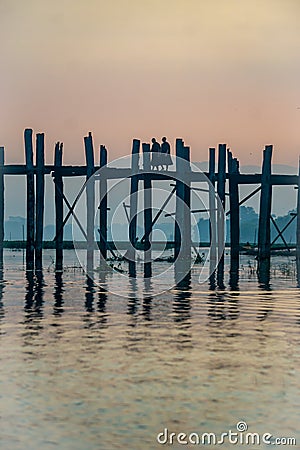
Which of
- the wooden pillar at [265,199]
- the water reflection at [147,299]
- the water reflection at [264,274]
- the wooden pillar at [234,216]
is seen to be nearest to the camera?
the water reflection at [147,299]

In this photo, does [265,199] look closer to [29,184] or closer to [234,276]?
[234,276]

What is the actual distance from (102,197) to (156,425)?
2210 cm

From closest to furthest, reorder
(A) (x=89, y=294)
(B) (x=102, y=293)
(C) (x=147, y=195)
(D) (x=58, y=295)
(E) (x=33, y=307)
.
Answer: (E) (x=33, y=307) → (D) (x=58, y=295) → (A) (x=89, y=294) → (B) (x=102, y=293) → (C) (x=147, y=195)

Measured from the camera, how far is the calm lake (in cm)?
927

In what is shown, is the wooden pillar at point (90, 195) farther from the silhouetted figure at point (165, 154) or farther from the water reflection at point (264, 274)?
the water reflection at point (264, 274)

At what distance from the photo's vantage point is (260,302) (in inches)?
753

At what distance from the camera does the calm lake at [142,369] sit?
30.4 ft

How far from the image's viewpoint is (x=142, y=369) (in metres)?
11.8

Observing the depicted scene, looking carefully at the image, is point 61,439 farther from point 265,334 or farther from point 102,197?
point 102,197

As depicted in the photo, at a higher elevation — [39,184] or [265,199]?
[39,184]

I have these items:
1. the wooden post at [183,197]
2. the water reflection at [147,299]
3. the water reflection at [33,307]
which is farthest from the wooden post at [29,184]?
the water reflection at [147,299]

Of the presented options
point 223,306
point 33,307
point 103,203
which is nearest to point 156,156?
point 103,203

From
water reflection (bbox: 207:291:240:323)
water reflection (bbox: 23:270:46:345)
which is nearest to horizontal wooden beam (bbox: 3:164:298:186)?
water reflection (bbox: 23:270:46:345)

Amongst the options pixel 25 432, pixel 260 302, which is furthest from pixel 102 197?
pixel 25 432
